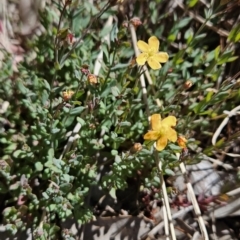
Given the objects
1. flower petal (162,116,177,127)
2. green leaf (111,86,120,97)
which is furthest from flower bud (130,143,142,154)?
green leaf (111,86,120,97)

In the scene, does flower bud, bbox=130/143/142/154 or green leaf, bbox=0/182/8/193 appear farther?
green leaf, bbox=0/182/8/193

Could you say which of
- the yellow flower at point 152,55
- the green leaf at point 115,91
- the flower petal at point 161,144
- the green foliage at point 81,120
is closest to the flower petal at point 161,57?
the yellow flower at point 152,55

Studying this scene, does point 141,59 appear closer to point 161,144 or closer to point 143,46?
point 143,46

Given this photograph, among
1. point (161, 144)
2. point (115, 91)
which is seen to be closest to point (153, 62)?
point (115, 91)

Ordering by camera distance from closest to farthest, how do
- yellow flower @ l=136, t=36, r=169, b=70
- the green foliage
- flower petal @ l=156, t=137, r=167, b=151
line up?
flower petal @ l=156, t=137, r=167, b=151, yellow flower @ l=136, t=36, r=169, b=70, the green foliage

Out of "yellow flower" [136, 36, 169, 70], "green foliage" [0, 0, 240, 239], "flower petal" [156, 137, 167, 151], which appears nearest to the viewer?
"flower petal" [156, 137, 167, 151]

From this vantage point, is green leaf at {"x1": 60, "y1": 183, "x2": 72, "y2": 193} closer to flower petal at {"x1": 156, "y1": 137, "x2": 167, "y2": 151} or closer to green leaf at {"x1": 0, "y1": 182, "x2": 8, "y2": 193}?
green leaf at {"x1": 0, "y1": 182, "x2": 8, "y2": 193}

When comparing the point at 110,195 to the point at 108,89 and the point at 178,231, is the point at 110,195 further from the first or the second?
the point at 108,89

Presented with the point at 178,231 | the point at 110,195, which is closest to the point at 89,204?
the point at 110,195

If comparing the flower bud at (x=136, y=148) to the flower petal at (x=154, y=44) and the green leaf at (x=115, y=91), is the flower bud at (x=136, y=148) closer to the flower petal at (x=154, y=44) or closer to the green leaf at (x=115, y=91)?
the green leaf at (x=115, y=91)
